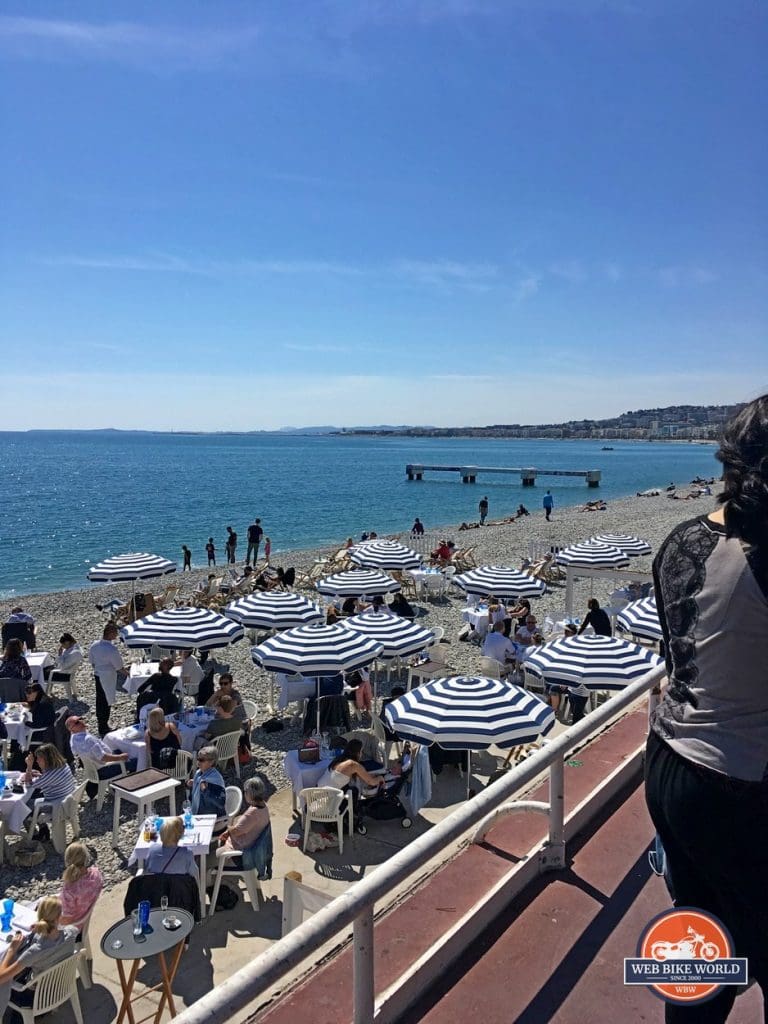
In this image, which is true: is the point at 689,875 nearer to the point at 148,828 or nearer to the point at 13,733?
the point at 148,828

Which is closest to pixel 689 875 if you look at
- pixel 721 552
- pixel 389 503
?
pixel 721 552

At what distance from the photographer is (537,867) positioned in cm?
313

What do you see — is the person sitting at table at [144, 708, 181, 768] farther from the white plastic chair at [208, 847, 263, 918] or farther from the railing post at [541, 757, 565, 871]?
the railing post at [541, 757, 565, 871]

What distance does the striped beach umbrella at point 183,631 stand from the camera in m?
10.6

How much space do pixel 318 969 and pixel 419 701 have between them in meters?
4.55

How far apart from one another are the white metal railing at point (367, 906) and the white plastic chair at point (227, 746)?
6098 mm

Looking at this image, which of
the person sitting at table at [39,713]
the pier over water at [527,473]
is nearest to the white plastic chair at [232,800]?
the person sitting at table at [39,713]

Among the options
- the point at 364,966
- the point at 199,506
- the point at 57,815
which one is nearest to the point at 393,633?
the point at 57,815

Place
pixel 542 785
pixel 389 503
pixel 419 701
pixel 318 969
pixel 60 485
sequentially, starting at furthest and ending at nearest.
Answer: pixel 60 485, pixel 389 503, pixel 419 701, pixel 542 785, pixel 318 969

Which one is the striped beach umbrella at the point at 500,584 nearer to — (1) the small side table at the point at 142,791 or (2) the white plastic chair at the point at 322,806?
(2) the white plastic chair at the point at 322,806

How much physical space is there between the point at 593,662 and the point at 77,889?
5.62 m

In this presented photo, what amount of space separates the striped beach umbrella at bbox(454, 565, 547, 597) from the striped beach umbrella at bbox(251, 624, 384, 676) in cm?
475

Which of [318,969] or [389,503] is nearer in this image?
[318,969]

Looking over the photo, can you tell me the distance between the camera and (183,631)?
10.7 metres
